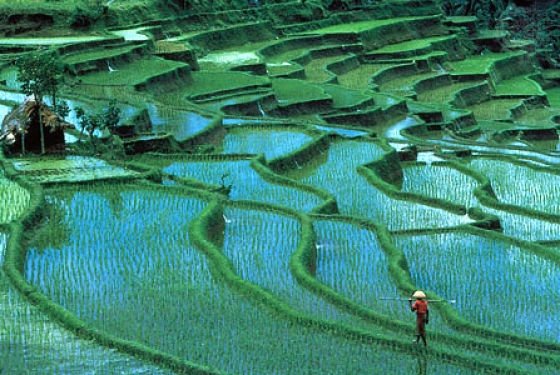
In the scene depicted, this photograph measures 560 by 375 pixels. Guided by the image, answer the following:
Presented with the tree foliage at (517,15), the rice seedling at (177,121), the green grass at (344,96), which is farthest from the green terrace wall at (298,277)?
the tree foliage at (517,15)

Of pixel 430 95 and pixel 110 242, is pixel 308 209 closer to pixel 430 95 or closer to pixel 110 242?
pixel 110 242

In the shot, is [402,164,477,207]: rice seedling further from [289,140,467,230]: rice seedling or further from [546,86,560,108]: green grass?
[546,86,560,108]: green grass

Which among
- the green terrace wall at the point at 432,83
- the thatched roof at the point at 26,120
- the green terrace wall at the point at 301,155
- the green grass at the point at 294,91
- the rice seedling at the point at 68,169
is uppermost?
the thatched roof at the point at 26,120

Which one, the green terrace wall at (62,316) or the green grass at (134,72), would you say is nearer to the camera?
the green terrace wall at (62,316)

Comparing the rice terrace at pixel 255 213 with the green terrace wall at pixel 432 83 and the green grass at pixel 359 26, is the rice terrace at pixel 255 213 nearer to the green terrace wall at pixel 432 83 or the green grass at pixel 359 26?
the green terrace wall at pixel 432 83

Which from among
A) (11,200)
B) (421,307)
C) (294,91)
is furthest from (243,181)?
(294,91)

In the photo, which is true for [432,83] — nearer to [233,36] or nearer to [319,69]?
[319,69]
